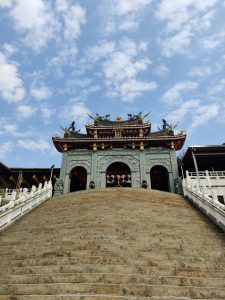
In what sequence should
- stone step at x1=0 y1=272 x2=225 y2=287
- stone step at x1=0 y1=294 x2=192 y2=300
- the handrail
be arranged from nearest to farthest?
stone step at x1=0 y1=294 x2=192 y2=300, stone step at x1=0 y1=272 x2=225 y2=287, the handrail

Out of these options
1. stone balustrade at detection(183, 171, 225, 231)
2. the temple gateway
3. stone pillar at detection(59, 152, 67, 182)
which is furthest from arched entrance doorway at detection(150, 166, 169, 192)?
stone pillar at detection(59, 152, 67, 182)

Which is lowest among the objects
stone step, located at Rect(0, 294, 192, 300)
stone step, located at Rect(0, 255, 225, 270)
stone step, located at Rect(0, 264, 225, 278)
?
stone step, located at Rect(0, 294, 192, 300)

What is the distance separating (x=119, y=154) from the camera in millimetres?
24656

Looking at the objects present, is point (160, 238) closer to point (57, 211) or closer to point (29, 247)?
point (29, 247)

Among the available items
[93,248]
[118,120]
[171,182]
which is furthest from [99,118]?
[93,248]

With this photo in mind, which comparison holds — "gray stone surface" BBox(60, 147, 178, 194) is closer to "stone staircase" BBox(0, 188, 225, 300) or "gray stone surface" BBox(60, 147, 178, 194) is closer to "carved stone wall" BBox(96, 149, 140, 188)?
"carved stone wall" BBox(96, 149, 140, 188)

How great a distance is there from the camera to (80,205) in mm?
13672

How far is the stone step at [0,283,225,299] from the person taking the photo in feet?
16.3

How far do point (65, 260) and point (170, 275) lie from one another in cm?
258

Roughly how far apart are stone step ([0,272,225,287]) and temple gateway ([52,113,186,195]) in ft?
54.5

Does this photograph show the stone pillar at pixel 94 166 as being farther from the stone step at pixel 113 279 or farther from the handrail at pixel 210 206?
the stone step at pixel 113 279

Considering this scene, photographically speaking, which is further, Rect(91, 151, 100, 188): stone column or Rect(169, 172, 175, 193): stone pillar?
Rect(91, 151, 100, 188): stone column

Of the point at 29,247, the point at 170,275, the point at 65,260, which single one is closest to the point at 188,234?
the point at 170,275

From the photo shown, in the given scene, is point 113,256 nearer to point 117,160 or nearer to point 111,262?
point 111,262
